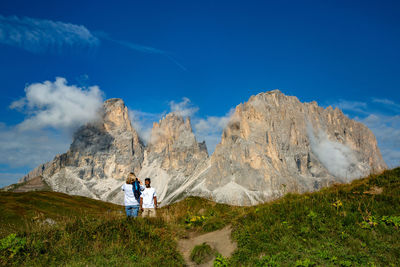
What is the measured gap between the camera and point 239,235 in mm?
12086

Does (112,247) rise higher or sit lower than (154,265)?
higher

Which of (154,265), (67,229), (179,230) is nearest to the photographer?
(154,265)

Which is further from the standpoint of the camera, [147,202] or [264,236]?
[147,202]

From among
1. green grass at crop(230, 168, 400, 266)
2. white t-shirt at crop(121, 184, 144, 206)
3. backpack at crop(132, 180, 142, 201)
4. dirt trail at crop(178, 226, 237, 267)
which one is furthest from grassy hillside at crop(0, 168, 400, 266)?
backpack at crop(132, 180, 142, 201)

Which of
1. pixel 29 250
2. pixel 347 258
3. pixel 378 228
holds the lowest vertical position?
pixel 347 258

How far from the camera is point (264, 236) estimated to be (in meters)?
11.4

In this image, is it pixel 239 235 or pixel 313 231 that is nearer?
pixel 313 231

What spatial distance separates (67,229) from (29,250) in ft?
5.29

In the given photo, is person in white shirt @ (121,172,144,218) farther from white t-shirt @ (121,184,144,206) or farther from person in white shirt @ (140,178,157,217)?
person in white shirt @ (140,178,157,217)

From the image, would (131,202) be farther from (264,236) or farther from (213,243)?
(264,236)

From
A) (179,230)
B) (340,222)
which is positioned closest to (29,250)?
(179,230)

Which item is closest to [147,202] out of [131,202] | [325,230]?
[131,202]

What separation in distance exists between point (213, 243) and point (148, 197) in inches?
190

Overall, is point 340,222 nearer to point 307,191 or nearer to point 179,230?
point 307,191
